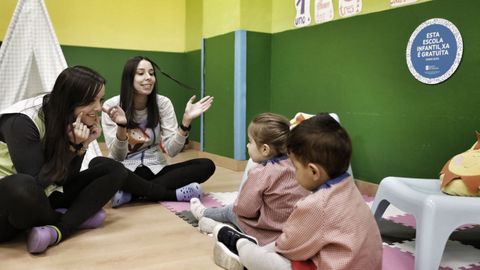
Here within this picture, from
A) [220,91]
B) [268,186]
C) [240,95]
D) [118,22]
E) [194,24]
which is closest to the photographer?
[268,186]

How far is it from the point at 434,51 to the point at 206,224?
1509 mm

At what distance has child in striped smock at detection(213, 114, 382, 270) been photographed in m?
1.09

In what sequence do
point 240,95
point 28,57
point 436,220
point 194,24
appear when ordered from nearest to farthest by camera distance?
point 436,220
point 28,57
point 240,95
point 194,24

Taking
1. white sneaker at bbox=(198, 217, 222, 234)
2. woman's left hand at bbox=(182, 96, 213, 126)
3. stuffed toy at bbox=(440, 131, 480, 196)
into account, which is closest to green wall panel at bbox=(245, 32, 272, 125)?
woman's left hand at bbox=(182, 96, 213, 126)

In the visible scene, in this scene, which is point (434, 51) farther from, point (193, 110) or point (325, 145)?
point (325, 145)

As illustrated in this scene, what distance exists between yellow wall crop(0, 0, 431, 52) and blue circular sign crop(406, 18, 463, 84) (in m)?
1.20

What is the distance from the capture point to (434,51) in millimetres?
2309

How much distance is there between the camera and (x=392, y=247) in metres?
1.76

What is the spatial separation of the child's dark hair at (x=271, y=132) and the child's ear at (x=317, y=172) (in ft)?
1.31

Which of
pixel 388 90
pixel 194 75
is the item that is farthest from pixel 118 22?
pixel 388 90

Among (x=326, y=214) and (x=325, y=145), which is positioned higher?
(x=325, y=145)

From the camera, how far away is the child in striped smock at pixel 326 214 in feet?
3.57

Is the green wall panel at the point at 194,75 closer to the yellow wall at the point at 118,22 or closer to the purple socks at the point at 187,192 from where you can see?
the yellow wall at the point at 118,22

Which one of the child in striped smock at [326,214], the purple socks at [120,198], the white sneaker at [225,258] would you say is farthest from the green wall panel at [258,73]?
the child in striped smock at [326,214]
